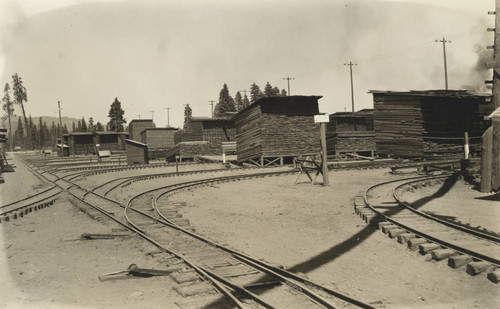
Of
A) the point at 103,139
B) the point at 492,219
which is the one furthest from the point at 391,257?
the point at 103,139

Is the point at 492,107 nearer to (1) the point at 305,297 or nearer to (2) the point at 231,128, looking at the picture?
(1) the point at 305,297

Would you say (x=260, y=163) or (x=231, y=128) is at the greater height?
(x=231, y=128)

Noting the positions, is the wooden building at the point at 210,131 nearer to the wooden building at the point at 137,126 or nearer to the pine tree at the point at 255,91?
the wooden building at the point at 137,126

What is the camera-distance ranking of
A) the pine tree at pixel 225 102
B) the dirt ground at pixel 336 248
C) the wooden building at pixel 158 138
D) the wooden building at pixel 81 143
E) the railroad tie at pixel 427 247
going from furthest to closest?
the pine tree at pixel 225 102 < the wooden building at pixel 81 143 < the wooden building at pixel 158 138 < the railroad tie at pixel 427 247 < the dirt ground at pixel 336 248

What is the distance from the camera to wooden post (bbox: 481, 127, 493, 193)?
402 inches

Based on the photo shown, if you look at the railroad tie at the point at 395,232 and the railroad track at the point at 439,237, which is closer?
the railroad track at the point at 439,237

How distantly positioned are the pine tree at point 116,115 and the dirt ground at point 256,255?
90.4 metres

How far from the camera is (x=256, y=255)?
737 centimetres

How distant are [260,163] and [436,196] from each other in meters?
18.8

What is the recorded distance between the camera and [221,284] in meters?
5.47

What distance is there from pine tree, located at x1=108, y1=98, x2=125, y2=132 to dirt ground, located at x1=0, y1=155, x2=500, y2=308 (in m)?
90.4

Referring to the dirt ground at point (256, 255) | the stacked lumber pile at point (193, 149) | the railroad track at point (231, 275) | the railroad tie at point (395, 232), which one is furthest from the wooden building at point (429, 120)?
the railroad track at point (231, 275)

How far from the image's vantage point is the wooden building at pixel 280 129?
32.0 metres

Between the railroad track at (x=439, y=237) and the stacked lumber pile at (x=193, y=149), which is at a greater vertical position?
the stacked lumber pile at (x=193, y=149)
